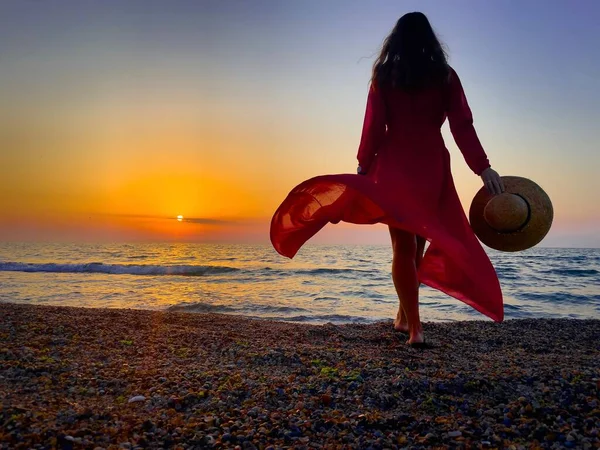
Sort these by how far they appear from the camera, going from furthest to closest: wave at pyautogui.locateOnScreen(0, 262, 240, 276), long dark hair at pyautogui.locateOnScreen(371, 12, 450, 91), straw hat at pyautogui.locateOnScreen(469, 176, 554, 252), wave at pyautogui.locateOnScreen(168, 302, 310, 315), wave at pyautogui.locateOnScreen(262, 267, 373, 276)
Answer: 1. wave at pyautogui.locateOnScreen(0, 262, 240, 276)
2. wave at pyautogui.locateOnScreen(262, 267, 373, 276)
3. wave at pyautogui.locateOnScreen(168, 302, 310, 315)
4. long dark hair at pyautogui.locateOnScreen(371, 12, 450, 91)
5. straw hat at pyautogui.locateOnScreen(469, 176, 554, 252)

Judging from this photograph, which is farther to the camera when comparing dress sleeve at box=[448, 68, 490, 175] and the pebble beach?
dress sleeve at box=[448, 68, 490, 175]

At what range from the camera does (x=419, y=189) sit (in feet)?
10.5

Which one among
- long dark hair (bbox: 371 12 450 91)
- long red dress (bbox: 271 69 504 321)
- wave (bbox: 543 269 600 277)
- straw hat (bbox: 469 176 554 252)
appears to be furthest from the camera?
wave (bbox: 543 269 600 277)

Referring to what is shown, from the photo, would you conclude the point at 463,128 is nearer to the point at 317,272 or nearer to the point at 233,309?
the point at 233,309

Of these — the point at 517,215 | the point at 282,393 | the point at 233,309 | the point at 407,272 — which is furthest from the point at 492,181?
the point at 233,309

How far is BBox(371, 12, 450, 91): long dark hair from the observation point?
3.21m

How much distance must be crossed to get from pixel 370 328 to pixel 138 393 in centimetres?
267

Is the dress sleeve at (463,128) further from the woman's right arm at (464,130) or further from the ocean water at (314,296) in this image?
the ocean water at (314,296)

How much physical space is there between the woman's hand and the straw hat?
3 cm

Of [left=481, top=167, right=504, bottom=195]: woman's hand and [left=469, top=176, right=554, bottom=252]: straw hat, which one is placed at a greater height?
[left=481, top=167, right=504, bottom=195]: woman's hand

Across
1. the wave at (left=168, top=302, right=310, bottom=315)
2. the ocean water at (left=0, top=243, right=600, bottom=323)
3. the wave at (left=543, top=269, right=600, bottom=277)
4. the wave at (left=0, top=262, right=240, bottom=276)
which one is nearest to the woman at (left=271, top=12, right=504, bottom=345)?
the ocean water at (left=0, top=243, right=600, bottom=323)

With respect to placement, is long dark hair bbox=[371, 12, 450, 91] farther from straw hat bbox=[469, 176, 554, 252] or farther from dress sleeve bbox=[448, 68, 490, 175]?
straw hat bbox=[469, 176, 554, 252]

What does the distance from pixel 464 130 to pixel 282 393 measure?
85.9 inches

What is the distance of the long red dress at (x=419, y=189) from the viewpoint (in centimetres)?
308
